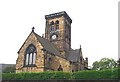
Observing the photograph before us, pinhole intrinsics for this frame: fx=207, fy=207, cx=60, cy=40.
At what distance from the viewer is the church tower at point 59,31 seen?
50344 millimetres

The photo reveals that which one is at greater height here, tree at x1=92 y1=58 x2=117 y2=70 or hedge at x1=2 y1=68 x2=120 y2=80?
tree at x1=92 y1=58 x2=117 y2=70

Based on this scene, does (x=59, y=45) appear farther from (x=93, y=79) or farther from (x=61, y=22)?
(x=93, y=79)

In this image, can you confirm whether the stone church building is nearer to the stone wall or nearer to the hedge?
the stone wall

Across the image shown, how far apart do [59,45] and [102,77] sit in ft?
72.6

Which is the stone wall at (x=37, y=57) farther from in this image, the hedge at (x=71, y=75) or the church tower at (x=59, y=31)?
the church tower at (x=59, y=31)

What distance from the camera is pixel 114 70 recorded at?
28.7 meters

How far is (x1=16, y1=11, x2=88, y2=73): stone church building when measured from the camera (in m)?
41.1

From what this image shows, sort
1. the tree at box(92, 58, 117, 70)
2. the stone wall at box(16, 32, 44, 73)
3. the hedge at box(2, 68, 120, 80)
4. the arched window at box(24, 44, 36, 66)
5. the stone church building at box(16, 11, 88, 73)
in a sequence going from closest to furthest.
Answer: the hedge at box(2, 68, 120, 80)
the stone wall at box(16, 32, 44, 73)
the stone church building at box(16, 11, 88, 73)
the arched window at box(24, 44, 36, 66)
the tree at box(92, 58, 117, 70)

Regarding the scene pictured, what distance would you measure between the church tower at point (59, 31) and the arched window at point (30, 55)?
9.41 m

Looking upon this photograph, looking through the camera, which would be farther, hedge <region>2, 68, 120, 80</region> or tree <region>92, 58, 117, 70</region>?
tree <region>92, 58, 117, 70</region>

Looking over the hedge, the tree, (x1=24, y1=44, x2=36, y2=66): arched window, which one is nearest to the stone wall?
(x1=24, y1=44, x2=36, y2=66): arched window

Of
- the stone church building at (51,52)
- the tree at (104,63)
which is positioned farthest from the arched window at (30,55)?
the tree at (104,63)

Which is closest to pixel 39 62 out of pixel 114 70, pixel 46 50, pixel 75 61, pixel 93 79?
pixel 46 50

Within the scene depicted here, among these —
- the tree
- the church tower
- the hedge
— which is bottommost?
the hedge
